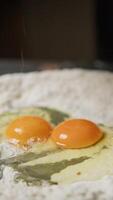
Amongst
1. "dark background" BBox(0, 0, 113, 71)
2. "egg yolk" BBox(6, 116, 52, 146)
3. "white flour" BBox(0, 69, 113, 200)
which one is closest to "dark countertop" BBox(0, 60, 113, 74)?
"white flour" BBox(0, 69, 113, 200)

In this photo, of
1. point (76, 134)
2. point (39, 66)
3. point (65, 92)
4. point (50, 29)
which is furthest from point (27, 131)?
point (50, 29)

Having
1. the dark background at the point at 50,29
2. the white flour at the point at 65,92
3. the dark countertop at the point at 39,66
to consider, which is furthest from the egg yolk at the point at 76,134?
the dark background at the point at 50,29

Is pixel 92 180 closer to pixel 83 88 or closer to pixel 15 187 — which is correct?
pixel 15 187

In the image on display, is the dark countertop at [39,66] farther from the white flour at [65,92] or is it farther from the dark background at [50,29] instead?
the dark background at [50,29]

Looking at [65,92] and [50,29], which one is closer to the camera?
[65,92]

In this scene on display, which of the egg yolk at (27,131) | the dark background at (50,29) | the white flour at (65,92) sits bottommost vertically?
the dark background at (50,29)

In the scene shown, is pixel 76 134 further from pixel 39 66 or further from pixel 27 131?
pixel 39 66
